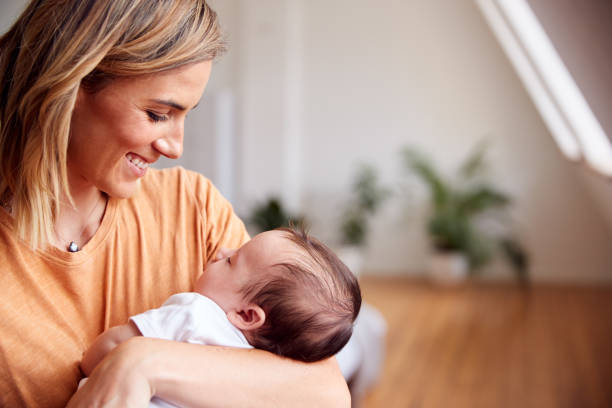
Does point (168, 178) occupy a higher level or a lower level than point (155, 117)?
lower

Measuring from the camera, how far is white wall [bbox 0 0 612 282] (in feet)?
20.7

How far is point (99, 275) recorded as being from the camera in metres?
1.25

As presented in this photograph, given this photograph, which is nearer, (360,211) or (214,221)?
(214,221)

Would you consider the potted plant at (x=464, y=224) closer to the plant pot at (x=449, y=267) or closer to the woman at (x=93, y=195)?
the plant pot at (x=449, y=267)

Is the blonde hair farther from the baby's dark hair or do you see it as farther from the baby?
the baby's dark hair

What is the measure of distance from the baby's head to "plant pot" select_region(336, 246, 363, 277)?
489 centimetres

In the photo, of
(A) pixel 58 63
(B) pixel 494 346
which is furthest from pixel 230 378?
(B) pixel 494 346

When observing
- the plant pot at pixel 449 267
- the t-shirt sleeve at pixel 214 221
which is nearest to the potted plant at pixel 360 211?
the plant pot at pixel 449 267

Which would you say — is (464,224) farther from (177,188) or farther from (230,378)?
(230,378)

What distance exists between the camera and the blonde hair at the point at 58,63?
1088mm

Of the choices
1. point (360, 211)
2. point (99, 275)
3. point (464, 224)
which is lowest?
point (464, 224)

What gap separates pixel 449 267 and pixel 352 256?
91 centimetres

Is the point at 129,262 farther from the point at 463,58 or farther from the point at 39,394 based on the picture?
the point at 463,58

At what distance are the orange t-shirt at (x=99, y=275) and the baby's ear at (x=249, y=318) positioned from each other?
0.18 m
